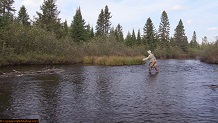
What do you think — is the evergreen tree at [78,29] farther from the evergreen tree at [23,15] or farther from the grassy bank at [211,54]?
the grassy bank at [211,54]

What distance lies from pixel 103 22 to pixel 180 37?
1369 inches

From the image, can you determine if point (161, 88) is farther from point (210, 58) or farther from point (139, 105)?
point (210, 58)

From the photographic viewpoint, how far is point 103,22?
293ft

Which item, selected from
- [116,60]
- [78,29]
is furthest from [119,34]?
[116,60]

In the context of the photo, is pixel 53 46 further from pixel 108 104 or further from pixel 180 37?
pixel 180 37

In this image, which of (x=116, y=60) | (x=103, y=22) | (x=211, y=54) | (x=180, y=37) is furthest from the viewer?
(x=180, y=37)

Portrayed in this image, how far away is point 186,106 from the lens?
12.5 m

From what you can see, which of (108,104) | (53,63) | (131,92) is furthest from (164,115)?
(53,63)

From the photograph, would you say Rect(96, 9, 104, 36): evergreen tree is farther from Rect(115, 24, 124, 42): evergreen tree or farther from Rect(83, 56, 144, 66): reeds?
Rect(83, 56, 144, 66): reeds

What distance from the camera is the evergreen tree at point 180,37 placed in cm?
10294

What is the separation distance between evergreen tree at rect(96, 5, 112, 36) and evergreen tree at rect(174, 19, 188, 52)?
31760 millimetres

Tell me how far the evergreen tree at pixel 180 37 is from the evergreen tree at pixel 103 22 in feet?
104

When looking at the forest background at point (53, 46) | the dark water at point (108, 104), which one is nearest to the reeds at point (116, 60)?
the forest background at point (53, 46)

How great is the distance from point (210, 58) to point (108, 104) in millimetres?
42499
